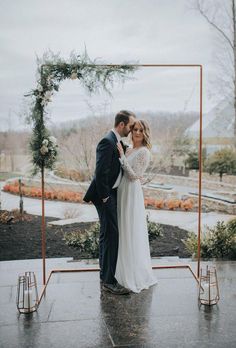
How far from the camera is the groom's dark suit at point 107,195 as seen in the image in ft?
13.9

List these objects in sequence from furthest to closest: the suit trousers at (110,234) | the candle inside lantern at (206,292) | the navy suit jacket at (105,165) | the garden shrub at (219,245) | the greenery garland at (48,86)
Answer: the garden shrub at (219,245) < the greenery garland at (48,86) < the suit trousers at (110,234) < the navy suit jacket at (105,165) < the candle inside lantern at (206,292)

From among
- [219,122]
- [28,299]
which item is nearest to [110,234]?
[28,299]

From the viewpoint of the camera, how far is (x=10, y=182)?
6.68 metres

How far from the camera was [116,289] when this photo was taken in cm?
433

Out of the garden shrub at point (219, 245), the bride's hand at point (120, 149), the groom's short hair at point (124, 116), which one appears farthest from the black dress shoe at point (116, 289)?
the garden shrub at point (219, 245)

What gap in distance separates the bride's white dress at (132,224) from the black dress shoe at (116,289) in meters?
0.07

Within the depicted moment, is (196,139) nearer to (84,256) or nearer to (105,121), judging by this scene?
(105,121)

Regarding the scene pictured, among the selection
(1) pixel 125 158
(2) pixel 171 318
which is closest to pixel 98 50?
(1) pixel 125 158

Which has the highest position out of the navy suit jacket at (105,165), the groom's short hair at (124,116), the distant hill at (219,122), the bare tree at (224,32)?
the bare tree at (224,32)

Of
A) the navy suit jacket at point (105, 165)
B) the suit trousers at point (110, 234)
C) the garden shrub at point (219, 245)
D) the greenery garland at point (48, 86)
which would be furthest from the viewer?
the garden shrub at point (219, 245)

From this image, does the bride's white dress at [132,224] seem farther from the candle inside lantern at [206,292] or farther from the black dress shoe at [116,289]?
the candle inside lantern at [206,292]

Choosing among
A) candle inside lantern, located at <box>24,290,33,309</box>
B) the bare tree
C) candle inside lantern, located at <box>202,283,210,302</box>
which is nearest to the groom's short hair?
candle inside lantern, located at <box>202,283,210,302</box>

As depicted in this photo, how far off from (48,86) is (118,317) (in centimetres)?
228

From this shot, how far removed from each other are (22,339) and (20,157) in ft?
Answer: 12.2
